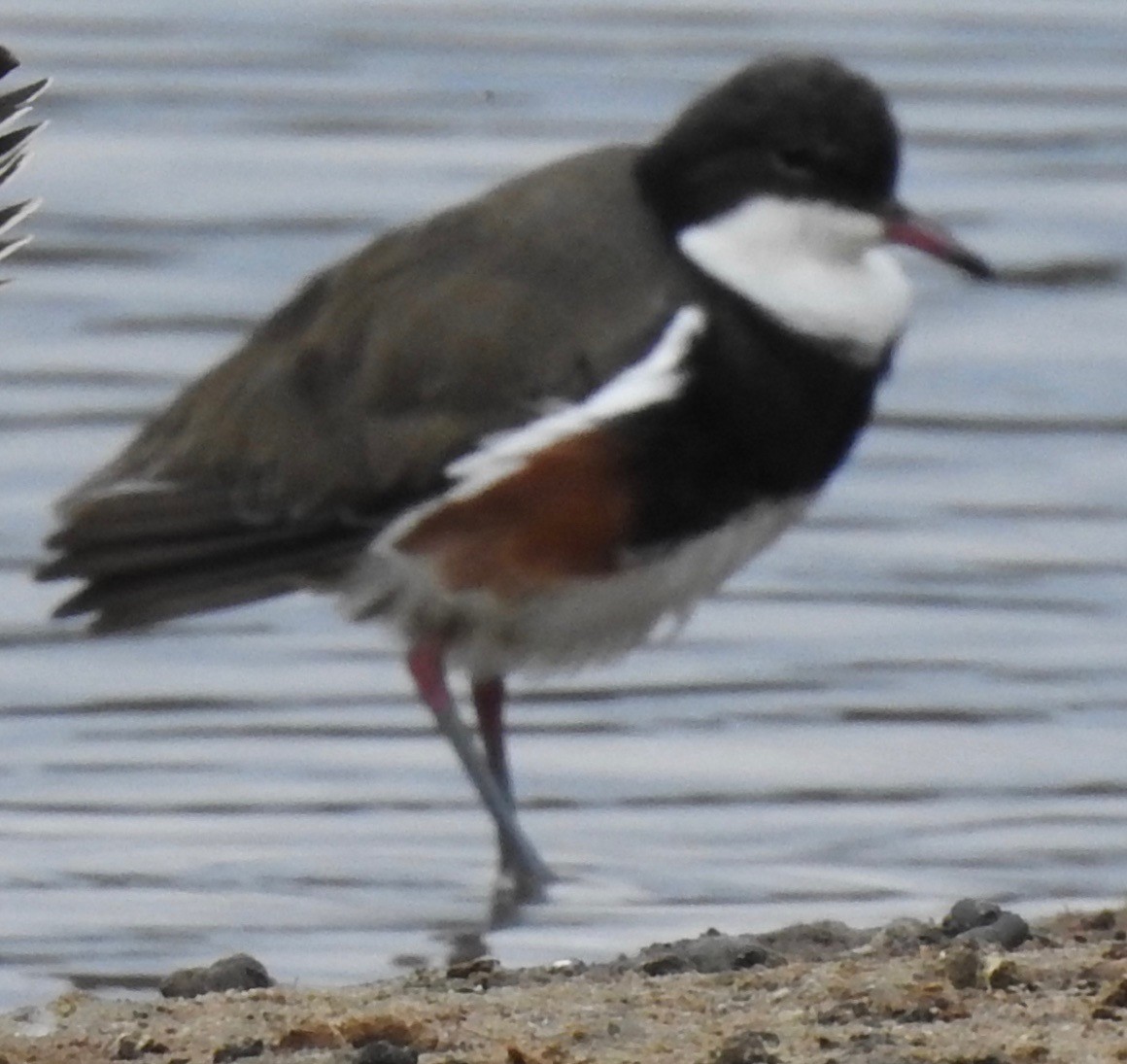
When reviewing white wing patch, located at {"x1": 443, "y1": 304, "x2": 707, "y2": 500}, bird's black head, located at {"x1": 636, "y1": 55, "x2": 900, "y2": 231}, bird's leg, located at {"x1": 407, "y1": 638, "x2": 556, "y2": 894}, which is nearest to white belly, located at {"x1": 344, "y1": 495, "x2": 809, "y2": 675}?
bird's leg, located at {"x1": 407, "y1": 638, "x2": 556, "y2": 894}

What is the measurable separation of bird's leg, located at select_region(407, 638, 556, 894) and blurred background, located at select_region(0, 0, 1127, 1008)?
0.10m

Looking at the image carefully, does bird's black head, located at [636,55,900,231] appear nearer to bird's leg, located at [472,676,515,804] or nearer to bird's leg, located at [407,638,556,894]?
bird's leg, located at [407,638,556,894]

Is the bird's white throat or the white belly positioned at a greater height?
the bird's white throat

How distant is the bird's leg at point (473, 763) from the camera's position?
878cm

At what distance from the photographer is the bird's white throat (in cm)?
849

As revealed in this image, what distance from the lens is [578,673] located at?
30.7 feet

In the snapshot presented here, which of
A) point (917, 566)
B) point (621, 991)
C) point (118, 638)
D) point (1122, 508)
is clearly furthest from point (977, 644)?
point (621, 991)

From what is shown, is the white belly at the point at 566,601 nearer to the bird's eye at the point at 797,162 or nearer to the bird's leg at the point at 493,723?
the bird's leg at the point at 493,723

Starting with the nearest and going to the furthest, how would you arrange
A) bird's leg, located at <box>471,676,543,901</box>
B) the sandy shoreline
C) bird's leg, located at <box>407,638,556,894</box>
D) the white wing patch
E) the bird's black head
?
1. the sandy shoreline
2. the white wing patch
3. the bird's black head
4. bird's leg, located at <box>407,638,556,894</box>
5. bird's leg, located at <box>471,676,543,901</box>

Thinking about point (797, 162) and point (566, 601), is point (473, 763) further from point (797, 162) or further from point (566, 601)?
point (797, 162)

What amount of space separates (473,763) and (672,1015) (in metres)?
2.61

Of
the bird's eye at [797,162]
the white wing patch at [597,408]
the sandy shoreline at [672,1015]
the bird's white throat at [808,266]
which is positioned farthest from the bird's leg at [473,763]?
the sandy shoreline at [672,1015]

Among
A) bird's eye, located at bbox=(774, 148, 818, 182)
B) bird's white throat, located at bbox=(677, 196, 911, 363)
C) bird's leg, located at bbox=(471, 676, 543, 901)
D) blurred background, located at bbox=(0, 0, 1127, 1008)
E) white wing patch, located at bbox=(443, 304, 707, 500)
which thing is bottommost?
blurred background, located at bbox=(0, 0, 1127, 1008)

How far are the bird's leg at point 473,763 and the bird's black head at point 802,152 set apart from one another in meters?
1.07
